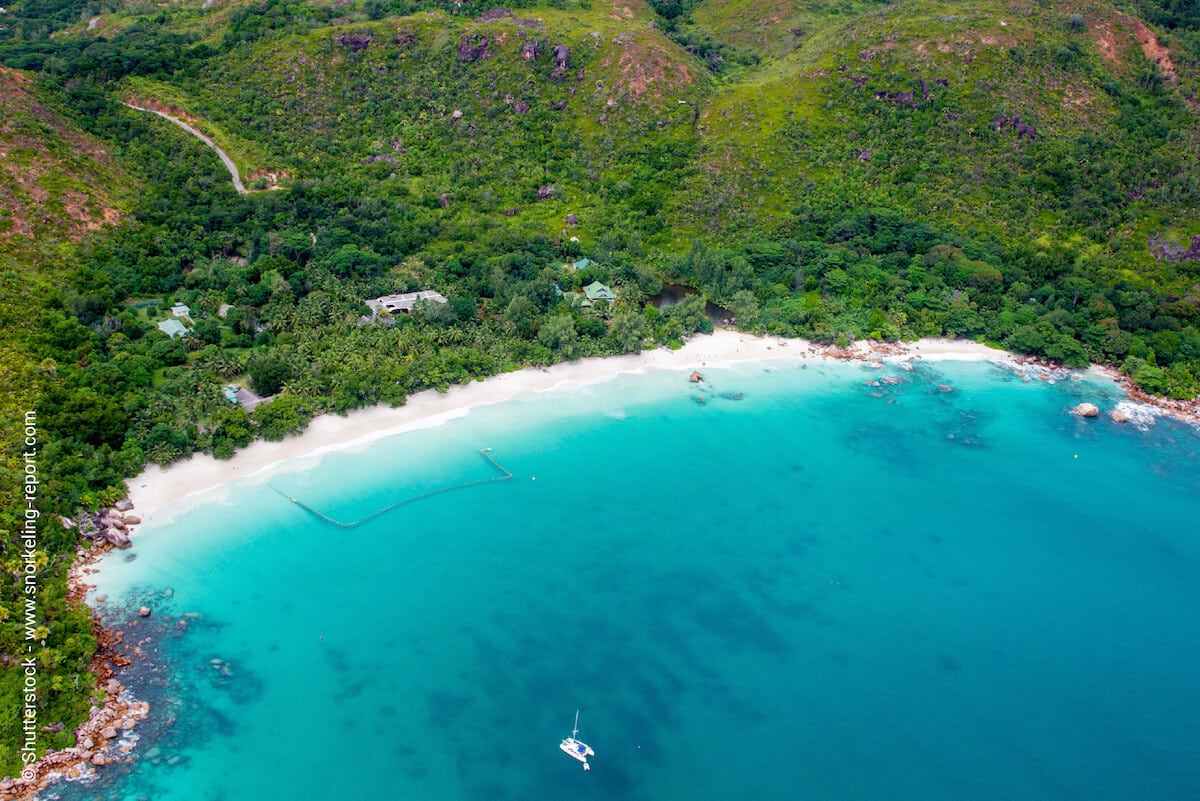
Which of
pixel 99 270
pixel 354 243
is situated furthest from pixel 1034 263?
pixel 99 270

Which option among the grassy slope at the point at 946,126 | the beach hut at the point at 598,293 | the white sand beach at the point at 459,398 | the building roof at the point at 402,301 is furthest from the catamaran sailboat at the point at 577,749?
the grassy slope at the point at 946,126

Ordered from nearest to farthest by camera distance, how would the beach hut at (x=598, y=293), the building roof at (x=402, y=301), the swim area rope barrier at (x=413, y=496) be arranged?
the swim area rope barrier at (x=413, y=496)
the building roof at (x=402, y=301)
the beach hut at (x=598, y=293)

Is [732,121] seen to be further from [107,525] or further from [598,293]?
[107,525]

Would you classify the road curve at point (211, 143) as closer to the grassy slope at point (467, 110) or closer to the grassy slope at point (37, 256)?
the grassy slope at point (467, 110)

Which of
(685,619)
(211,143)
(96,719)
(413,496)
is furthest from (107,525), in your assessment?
(211,143)

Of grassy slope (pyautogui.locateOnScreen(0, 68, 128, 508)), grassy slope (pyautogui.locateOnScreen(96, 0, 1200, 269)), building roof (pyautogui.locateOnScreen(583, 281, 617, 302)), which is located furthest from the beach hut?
grassy slope (pyautogui.locateOnScreen(0, 68, 128, 508))

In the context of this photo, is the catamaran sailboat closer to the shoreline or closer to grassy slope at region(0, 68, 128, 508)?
the shoreline

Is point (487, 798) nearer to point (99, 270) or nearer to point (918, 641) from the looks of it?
point (918, 641)
